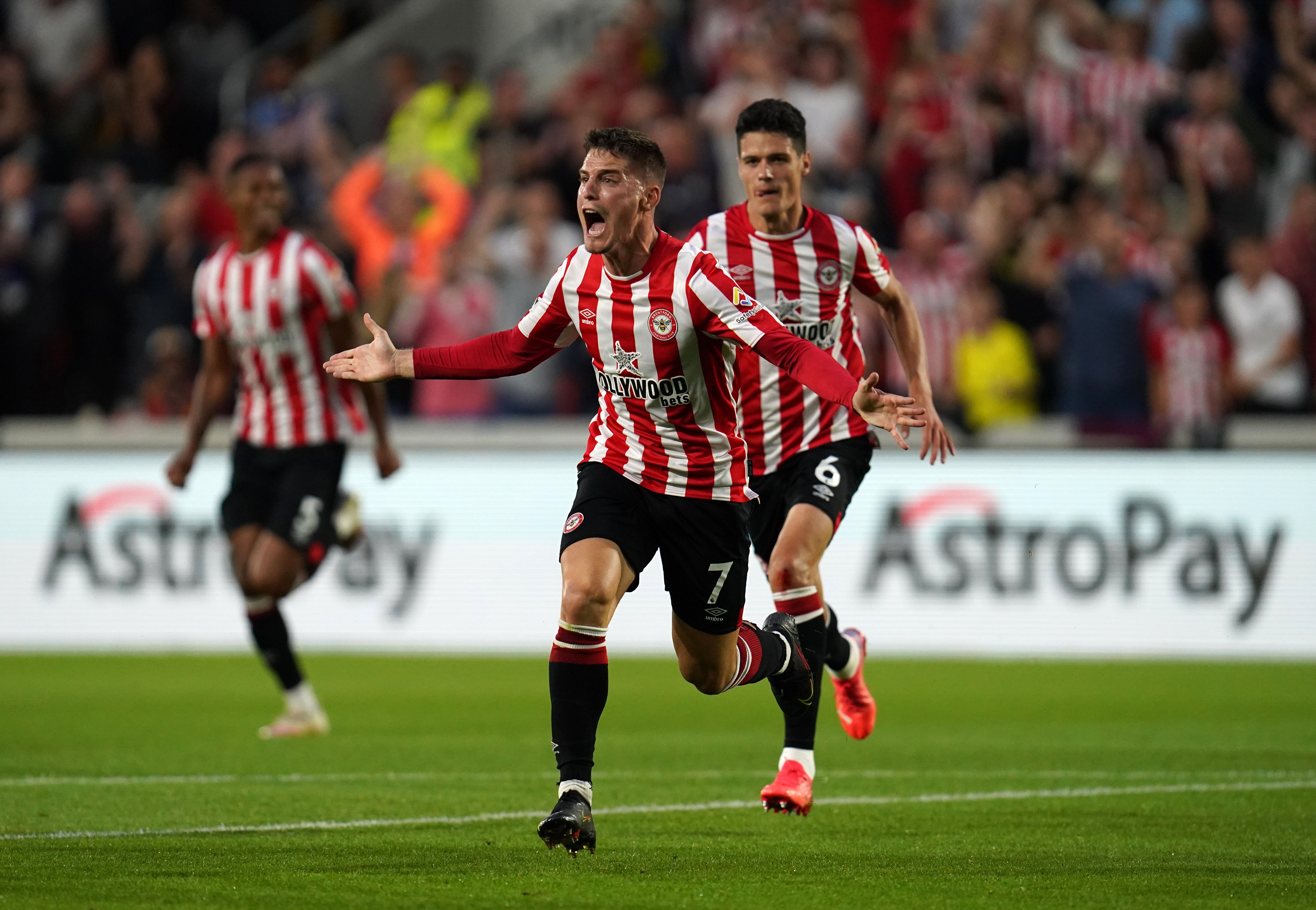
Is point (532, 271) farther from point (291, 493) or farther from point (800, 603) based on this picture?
point (800, 603)

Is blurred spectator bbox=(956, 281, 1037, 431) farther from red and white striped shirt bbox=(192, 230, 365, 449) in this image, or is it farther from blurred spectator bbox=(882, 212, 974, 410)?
red and white striped shirt bbox=(192, 230, 365, 449)

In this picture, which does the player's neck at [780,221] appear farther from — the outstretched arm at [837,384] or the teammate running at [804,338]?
the outstretched arm at [837,384]

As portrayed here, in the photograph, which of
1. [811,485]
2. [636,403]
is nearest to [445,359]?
[636,403]

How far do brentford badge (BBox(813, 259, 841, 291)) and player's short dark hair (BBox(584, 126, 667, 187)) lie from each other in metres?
1.57

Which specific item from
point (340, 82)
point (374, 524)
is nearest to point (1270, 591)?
point (374, 524)

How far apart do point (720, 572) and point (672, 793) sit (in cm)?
154

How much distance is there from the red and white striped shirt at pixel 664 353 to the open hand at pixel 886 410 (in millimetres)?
551

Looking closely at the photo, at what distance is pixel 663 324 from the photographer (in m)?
A: 5.96

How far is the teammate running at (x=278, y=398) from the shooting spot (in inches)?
371

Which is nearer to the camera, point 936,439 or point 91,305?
point 936,439

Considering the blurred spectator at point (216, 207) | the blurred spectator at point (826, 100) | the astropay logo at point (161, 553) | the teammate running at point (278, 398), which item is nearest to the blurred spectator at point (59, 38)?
the blurred spectator at point (216, 207)

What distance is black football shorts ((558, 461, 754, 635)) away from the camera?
6.07 m

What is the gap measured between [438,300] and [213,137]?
199 inches

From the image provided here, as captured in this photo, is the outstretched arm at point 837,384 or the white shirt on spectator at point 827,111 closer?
the outstretched arm at point 837,384
